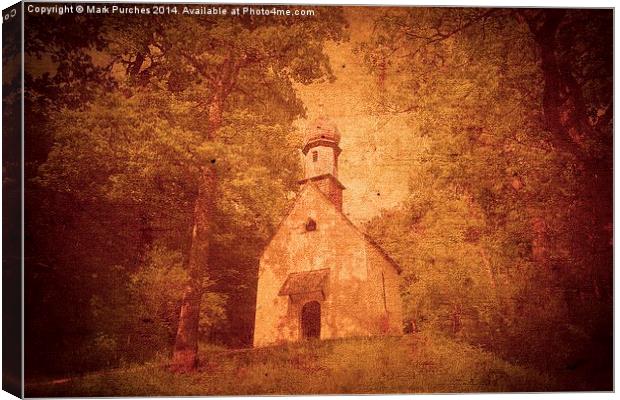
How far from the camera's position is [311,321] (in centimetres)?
879

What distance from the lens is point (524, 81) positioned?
8992 mm

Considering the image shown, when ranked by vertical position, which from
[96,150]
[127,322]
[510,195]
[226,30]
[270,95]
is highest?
[226,30]

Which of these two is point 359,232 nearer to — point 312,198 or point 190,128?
point 312,198

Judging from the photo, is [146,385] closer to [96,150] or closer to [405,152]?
[96,150]

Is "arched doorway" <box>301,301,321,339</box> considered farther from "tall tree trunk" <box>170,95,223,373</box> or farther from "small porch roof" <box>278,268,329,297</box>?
"tall tree trunk" <box>170,95,223,373</box>

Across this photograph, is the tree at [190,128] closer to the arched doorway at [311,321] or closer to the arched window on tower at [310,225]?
the arched window on tower at [310,225]

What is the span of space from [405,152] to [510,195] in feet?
4.19

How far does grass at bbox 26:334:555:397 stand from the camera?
342 inches

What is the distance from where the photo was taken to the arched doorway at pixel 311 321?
8.77m

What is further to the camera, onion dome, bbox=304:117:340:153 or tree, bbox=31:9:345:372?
onion dome, bbox=304:117:340:153

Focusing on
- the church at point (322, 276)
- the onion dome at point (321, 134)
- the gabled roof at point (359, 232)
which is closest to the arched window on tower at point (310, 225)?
the church at point (322, 276)

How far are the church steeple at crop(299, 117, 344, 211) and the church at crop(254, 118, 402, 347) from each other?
0.01m

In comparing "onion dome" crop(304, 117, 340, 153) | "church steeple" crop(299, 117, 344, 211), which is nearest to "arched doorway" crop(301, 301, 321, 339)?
"church steeple" crop(299, 117, 344, 211)

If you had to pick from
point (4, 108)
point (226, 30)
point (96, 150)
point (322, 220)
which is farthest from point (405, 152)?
point (4, 108)
